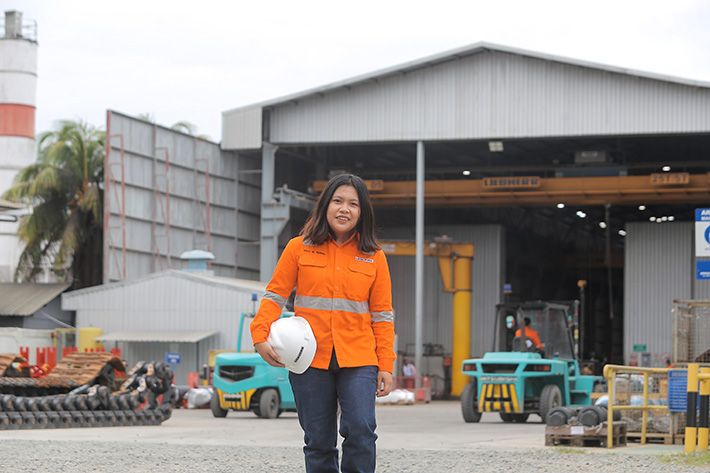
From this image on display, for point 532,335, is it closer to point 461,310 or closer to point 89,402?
point 89,402

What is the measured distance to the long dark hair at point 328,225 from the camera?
5414 mm

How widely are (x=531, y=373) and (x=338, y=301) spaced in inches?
587

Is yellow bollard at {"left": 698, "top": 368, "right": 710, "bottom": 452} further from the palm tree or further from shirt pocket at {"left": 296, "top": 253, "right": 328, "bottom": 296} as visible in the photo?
the palm tree

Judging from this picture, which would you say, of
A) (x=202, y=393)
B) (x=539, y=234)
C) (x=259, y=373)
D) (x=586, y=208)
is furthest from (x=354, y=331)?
(x=539, y=234)

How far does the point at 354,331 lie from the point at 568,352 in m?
17.2

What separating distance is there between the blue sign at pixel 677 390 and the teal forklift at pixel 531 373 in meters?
5.64

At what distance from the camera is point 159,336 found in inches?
1244

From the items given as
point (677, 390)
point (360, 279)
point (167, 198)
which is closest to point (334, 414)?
point (360, 279)

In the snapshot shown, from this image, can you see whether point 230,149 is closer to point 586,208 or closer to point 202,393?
point 202,393

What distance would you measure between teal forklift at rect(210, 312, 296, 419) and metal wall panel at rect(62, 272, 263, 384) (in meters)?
9.27

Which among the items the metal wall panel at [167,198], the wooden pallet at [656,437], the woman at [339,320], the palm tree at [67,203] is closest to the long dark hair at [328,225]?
the woman at [339,320]

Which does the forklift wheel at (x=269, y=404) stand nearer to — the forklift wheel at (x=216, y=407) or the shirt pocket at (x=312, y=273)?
the forklift wheel at (x=216, y=407)

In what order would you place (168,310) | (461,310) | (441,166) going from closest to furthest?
(168,310) → (461,310) → (441,166)

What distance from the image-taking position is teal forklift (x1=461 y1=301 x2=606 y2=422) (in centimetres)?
1977
